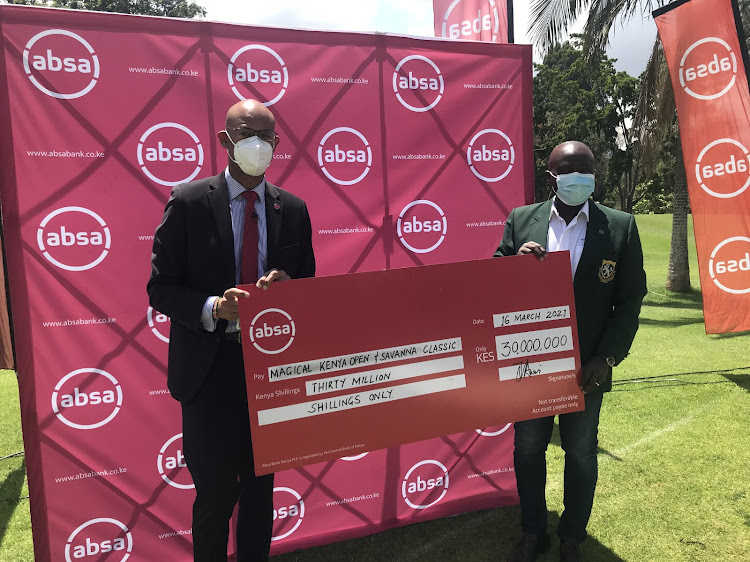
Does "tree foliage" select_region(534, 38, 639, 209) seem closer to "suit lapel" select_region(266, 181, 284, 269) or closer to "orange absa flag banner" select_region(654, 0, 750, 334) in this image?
"orange absa flag banner" select_region(654, 0, 750, 334)

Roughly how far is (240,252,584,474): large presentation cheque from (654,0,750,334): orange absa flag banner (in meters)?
3.14

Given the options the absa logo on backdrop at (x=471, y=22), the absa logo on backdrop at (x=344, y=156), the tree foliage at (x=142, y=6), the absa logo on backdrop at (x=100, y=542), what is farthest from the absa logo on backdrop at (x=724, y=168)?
the tree foliage at (x=142, y=6)

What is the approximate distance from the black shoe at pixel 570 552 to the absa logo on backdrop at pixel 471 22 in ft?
16.0

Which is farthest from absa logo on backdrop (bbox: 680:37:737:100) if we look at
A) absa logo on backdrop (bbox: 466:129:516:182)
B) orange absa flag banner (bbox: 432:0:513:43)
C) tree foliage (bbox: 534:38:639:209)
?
tree foliage (bbox: 534:38:639:209)

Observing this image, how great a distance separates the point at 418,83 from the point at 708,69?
9.56ft

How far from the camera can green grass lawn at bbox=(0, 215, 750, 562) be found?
115 inches

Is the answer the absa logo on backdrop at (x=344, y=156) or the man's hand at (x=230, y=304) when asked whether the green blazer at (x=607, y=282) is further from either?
the man's hand at (x=230, y=304)

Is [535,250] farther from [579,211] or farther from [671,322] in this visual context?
[671,322]

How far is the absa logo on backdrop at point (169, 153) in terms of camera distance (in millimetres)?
2643

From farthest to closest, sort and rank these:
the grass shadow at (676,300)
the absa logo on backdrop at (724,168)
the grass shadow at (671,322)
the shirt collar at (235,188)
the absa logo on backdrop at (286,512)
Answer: the grass shadow at (676,300), the grass shadow at (671,322), the absa logo on backdrop at (724,168), the absa logo on backdrop at (286,512), the shirt collar at (235,188)

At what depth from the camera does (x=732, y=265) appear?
4.67m

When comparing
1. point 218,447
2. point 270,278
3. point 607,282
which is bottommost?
point 218,447

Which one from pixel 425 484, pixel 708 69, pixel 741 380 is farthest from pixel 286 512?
pixel 741 380

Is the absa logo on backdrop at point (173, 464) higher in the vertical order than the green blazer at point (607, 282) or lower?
lower
